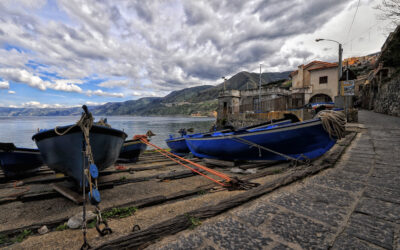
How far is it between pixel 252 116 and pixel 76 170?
1879cm

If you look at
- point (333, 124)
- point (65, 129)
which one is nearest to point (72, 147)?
point (65, 129)

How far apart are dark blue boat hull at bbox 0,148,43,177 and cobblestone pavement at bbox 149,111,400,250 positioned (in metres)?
7.14

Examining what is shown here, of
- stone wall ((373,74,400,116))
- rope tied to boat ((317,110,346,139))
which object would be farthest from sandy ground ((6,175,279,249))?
stone wall ((373,74,400,116))

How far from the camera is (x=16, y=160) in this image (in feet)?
20.0

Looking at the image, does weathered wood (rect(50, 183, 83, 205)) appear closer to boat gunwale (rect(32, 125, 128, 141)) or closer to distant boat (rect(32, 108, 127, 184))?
distant boat (rect(32, 108, 127, 184))

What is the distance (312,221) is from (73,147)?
4.51 metres

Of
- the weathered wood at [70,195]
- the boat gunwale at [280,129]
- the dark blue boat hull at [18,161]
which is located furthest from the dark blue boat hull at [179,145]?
the weathered wood at [70,195]

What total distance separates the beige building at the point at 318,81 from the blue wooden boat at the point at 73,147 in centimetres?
3456

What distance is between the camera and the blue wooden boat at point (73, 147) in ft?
12.4

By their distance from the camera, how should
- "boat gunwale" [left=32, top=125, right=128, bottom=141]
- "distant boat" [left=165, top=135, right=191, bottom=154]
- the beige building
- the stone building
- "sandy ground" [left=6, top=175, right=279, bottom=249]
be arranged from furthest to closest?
the beige building, the stone building, "distant boat" [left=165, top=135, right=191, bottom=154], "boat gunwale" [left=32, top=125, right=128, bottom=141], "sandy ground" [left=6, top=175, right=279, bottom=249]

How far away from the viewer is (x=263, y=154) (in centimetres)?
658

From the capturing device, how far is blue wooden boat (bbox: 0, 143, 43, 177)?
5922mm

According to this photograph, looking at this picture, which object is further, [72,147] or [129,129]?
[129,129]

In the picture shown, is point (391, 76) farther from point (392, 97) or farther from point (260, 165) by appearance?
point (260, 165)
